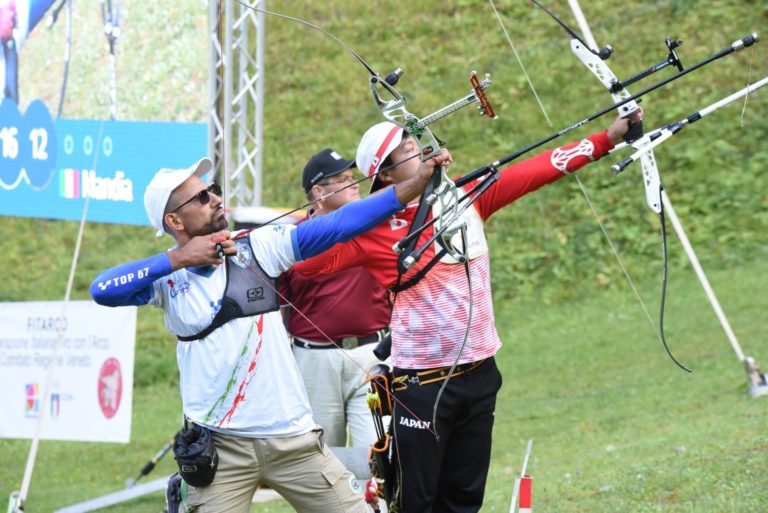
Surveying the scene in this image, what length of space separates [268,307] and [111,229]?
12.7 m

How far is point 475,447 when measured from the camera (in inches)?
170

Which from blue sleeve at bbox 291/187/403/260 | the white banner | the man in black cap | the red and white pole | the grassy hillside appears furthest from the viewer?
the white banner

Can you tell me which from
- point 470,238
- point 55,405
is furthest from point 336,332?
point 55,405

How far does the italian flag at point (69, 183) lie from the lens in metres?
9.06

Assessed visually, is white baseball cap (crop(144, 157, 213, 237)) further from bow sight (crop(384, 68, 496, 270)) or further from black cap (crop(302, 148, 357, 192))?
black cap (crop(302, 148, 357, 192))

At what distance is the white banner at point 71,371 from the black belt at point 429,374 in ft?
14.2

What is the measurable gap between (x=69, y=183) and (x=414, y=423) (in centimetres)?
572

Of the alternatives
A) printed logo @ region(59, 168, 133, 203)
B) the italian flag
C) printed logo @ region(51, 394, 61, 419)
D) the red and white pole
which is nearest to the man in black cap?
the red and white pole

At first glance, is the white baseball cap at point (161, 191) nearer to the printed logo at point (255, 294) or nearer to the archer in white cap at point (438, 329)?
the printed logo at point (255, 294)

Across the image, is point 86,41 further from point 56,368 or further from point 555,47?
point 555,47

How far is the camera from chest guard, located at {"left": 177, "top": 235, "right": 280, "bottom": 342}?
3807mm

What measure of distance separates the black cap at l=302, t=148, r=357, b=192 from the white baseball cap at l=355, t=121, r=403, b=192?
1098 mm

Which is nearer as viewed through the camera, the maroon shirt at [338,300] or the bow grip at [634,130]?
the bow grip at [634,130]

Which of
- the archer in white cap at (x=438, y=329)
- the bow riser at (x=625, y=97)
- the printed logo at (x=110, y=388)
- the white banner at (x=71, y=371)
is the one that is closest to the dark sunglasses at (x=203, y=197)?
the archer in white cap at (x=438, y=329)
